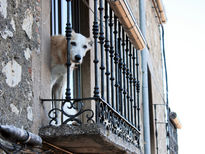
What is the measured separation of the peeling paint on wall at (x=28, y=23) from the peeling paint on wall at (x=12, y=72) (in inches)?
15.0

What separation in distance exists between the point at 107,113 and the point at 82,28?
1851mm

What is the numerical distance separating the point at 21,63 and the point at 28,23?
0.42 meters

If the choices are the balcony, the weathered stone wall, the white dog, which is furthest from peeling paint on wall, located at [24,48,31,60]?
the white dog

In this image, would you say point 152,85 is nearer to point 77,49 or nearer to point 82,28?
point 82,28

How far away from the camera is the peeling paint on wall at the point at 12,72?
4160 millimetres

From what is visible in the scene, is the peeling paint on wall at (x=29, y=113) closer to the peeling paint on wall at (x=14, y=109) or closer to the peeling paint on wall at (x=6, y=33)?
the peeling paint on wall at (x=14, y=109)

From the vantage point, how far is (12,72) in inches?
168

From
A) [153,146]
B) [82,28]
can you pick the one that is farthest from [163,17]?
[82,28]

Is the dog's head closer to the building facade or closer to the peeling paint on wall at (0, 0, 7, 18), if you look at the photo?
the building facade

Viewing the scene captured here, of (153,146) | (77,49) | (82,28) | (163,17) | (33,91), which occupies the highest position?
(163,17)

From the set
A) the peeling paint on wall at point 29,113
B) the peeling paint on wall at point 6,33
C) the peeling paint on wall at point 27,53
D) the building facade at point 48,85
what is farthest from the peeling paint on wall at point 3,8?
the peeling paint on wall at point 29,113

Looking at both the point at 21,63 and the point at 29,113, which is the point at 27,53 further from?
the point at 29,113

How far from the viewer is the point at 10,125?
400cm

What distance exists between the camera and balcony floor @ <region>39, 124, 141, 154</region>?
468 cm
